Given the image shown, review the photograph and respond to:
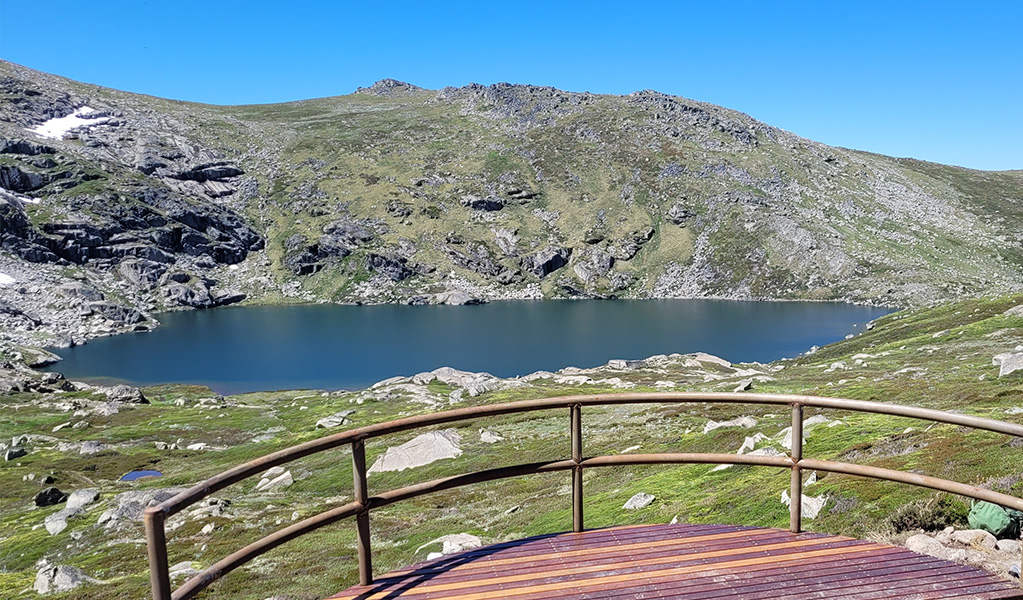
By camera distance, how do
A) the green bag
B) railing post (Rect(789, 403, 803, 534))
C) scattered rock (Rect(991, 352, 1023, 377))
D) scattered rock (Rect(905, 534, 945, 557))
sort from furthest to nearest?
scattered rock (Rect(991, 352, 1023, 377)), the green bag, scattered rock (Rect(905, 534, 945, 557)), railing post (Rect(789, 403, 803, 534))

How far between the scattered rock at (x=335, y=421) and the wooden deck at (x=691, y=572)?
180 feet

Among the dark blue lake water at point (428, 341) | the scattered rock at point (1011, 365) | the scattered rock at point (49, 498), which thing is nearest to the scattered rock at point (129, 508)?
the scattered rock at point (49, 498)

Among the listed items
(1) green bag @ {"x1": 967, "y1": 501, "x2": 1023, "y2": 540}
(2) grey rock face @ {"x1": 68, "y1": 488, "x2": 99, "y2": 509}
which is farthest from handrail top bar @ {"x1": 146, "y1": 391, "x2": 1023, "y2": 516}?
(2) grey rock face @ {"x1": 68, "y1": 488, "x2": 99, "y2": 509}

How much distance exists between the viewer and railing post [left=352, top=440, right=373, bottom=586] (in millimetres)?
6699

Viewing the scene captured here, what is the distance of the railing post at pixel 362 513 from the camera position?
6.70m

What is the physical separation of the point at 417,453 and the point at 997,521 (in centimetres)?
3455

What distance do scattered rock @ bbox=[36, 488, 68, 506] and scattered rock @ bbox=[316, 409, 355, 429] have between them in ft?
72.7

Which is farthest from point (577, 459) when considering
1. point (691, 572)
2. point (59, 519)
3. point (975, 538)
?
point (59, 519)

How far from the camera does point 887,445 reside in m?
18.4

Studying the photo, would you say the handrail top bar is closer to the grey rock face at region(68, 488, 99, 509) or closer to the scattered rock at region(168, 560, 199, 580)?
the scattered rock at region(168, 560, 199, 580)

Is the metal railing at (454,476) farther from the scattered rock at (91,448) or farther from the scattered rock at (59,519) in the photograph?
the scattered rock at (91,448)

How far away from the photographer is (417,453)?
40562 mm

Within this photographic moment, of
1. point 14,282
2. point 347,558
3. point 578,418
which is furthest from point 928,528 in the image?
point 14,282

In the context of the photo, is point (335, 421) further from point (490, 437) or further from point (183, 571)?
point (183, 571)
